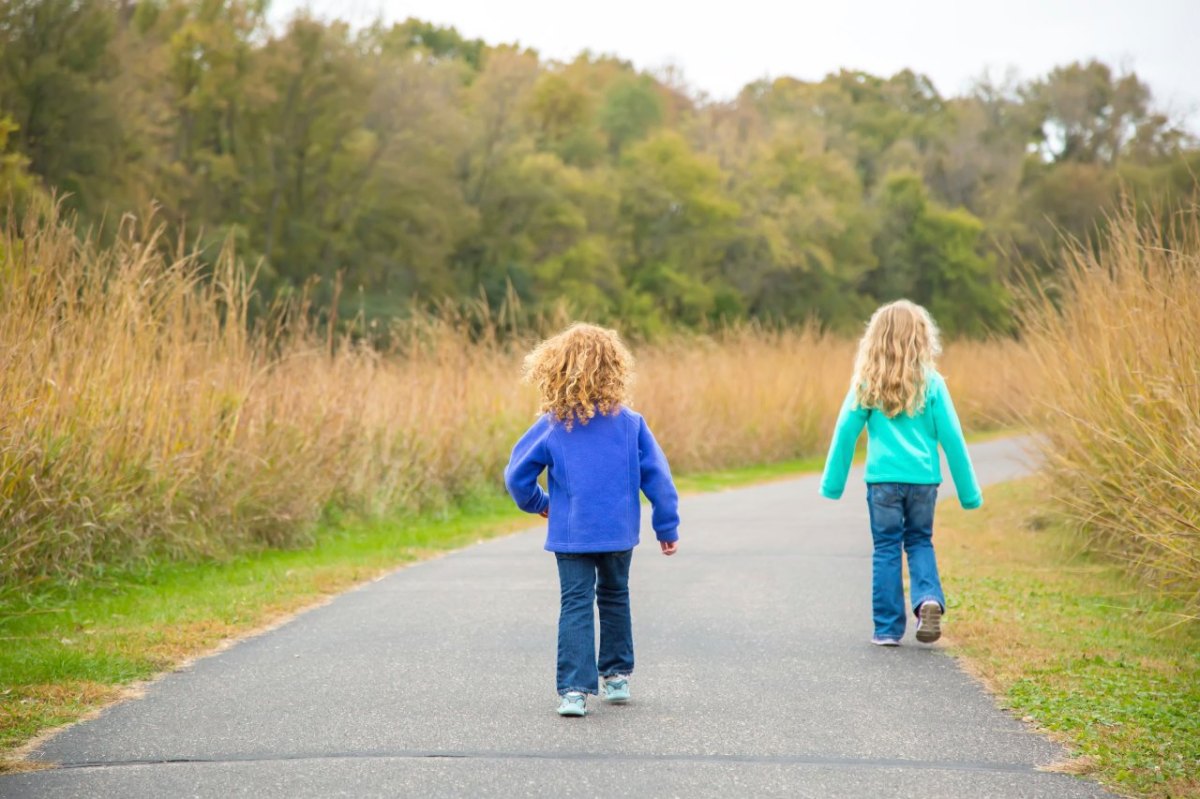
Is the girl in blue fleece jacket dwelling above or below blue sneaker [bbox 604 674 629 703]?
above

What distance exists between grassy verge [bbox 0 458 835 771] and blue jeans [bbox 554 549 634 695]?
6.55ft

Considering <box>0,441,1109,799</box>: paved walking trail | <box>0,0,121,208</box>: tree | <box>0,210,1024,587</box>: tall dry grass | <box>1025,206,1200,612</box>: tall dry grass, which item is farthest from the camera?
<box>0,0,121,208</box>: tree

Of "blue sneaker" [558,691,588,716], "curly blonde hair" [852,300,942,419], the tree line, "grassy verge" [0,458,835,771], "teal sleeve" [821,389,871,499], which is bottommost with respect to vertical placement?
"grassy verge" [0,458,835,771]

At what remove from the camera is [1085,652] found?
269 inches

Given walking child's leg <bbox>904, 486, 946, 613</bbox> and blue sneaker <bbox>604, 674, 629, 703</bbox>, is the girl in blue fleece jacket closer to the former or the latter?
blue sneaker <bbox>604, 674, 629, 703</bbox>

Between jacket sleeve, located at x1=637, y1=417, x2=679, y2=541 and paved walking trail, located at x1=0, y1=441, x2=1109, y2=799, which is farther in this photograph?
jacket sleeve, located at x1=637, y1=417, x2=679, y2=541

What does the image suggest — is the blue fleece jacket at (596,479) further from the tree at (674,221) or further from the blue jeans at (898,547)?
the tree at (674,221)

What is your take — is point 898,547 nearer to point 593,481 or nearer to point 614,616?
point 614,616

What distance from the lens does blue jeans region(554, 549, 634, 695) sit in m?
5.58

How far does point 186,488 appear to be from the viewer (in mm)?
10203

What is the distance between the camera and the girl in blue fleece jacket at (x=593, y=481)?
5695 mm

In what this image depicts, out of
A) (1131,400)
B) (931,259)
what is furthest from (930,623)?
(931,259)

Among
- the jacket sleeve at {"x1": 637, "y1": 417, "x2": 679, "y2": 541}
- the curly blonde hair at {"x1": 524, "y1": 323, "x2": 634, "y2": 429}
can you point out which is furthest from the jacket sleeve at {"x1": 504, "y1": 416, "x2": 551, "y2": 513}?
the jacket sleeve at {"x1": 637, "y1": 417, "x2": 679, "y2": 541}

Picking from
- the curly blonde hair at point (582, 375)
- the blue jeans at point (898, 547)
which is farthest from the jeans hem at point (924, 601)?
the curly blonde hair at point (582, 375)
